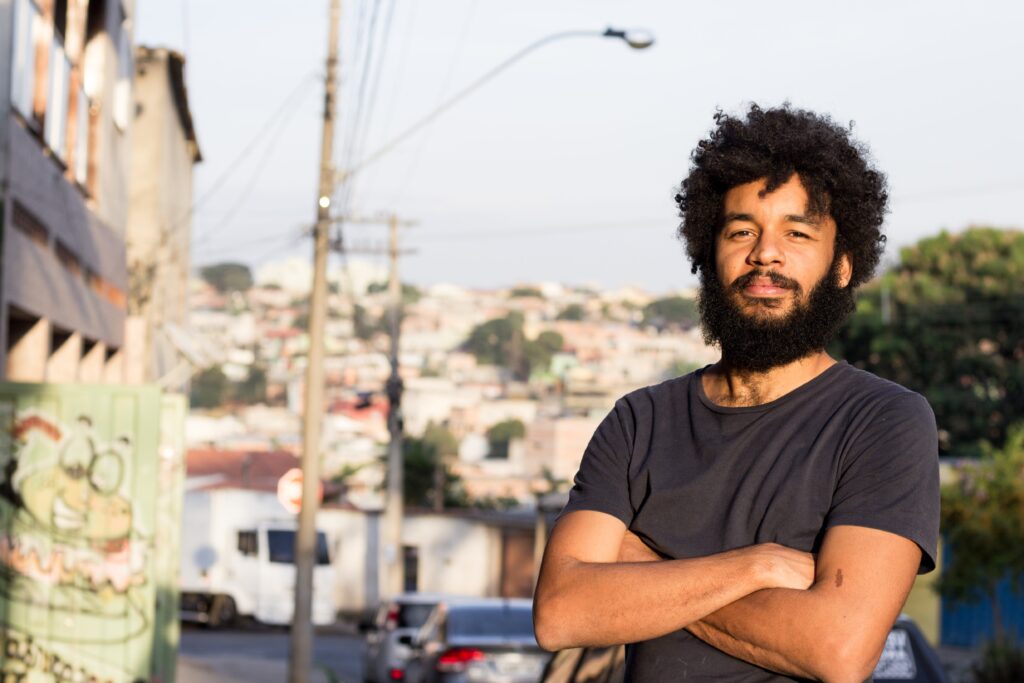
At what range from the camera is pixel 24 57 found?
529 inches

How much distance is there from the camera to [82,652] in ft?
36.4

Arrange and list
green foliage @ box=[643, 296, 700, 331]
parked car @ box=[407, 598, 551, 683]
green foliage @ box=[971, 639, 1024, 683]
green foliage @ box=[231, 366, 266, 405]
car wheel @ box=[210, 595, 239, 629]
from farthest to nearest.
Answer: green foliage @ box=[643, 296, 700, 331], green foliage @ box=[231, 366, 266, 405], car wheel @ box=[210, 595, 239, 629], green foliage @ box=[971, 639, 1024, 683], parked car @ box=[407, 598, 551, 683]

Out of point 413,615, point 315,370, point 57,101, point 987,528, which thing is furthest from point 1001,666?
point 57,101

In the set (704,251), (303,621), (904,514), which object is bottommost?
(303,621)

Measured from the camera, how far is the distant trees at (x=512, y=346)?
483 feet

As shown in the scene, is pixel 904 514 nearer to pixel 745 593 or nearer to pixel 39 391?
pixel 745 593

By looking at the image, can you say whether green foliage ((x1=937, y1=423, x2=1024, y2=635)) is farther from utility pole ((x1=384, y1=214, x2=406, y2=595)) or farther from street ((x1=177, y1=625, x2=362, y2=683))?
utility pole ((x1=384, y1=214, x2=406, y2=595))

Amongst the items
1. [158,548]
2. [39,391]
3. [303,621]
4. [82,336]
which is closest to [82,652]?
[158,548]

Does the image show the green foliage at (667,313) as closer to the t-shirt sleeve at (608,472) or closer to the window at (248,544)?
the window at (248,544)

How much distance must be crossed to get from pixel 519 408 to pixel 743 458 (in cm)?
12237

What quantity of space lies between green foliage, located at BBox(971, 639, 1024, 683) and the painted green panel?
12.3m

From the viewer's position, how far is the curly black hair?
3.74 meters

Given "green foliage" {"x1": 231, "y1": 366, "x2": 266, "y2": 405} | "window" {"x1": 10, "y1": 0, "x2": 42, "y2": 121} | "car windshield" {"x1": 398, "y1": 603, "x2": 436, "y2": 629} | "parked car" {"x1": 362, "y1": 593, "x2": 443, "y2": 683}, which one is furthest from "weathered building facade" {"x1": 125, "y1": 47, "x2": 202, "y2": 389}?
"green foliage" {"x1": 231, "y1": 366, "x2": 266, "y2": 405}

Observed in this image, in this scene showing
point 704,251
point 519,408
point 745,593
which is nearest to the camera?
point 745,593
